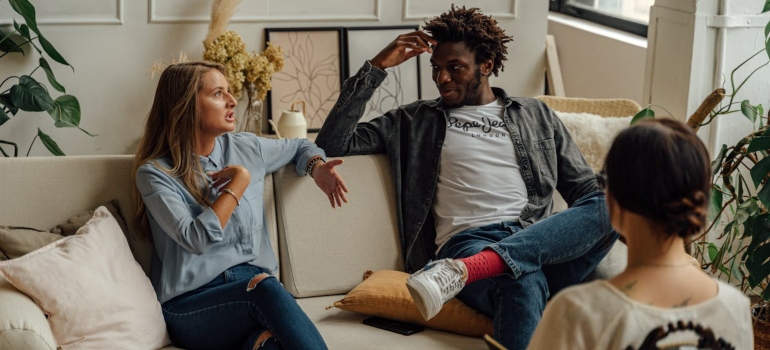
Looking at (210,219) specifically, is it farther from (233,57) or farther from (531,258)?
(233,57)

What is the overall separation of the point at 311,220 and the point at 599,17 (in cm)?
314

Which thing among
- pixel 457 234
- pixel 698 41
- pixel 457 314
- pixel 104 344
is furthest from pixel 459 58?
pixel 104 344

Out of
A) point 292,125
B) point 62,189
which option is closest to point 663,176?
point 62,189

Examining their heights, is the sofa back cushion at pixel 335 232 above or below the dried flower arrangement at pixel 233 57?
below

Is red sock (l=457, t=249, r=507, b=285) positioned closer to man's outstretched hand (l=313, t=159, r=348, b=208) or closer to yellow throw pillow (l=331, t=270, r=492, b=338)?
yellow throw pillow (l=331, t=270, r=492, b=338)

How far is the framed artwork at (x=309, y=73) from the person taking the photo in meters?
4.28

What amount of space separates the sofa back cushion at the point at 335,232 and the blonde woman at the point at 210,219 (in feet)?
0.32

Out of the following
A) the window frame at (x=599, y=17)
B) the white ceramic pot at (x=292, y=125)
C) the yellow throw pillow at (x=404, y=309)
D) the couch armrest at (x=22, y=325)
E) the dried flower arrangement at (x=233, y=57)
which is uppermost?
the window frame at (x=599, y=17)

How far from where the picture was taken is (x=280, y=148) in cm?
280

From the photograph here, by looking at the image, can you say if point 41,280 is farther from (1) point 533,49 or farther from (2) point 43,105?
(1) point 533,49

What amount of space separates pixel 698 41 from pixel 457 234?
1399mm

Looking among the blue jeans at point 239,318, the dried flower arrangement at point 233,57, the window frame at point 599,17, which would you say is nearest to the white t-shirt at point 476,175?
the blue jeans at point 239,318

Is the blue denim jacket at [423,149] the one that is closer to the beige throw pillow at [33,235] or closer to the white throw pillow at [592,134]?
the white throw pillow at [592,134]

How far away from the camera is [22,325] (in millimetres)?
2051
